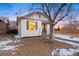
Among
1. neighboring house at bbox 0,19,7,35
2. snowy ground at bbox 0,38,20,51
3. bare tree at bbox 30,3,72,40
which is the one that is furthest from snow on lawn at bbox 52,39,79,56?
neighboring house at bbox 0,19,7,35

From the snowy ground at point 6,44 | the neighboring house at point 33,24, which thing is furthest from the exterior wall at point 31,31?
the snowy ground at point 6,44

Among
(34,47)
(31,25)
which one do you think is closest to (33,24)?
(31,25)

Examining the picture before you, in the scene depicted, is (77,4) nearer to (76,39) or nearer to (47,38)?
(76,39)

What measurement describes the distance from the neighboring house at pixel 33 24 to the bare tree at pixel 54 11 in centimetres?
5

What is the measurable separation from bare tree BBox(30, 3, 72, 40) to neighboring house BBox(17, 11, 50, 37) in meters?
0.05

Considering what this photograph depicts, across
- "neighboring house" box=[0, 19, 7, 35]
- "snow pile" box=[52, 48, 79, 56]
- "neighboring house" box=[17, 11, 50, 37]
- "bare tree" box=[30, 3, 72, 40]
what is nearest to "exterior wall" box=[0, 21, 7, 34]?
"neighboring house" box=[0, 19, 7, 35]

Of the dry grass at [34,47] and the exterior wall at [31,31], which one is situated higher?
the exterior wall at [31,31]

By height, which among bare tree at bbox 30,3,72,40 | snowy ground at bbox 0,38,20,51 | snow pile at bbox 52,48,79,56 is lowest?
snow pile at bbox 52,48,79,56

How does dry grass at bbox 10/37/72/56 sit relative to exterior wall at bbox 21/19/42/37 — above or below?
below

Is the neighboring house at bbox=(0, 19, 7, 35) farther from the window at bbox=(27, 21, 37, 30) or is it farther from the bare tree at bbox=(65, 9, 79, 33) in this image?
the bare tree at bbox=(65, 9, 79, 33)

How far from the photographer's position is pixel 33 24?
80.5 inches

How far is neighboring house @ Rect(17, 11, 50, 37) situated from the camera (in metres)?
2.02

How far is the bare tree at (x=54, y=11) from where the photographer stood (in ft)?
6.59

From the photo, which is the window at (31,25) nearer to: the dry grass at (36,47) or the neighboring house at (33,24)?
the neighboring house at (33,24)
